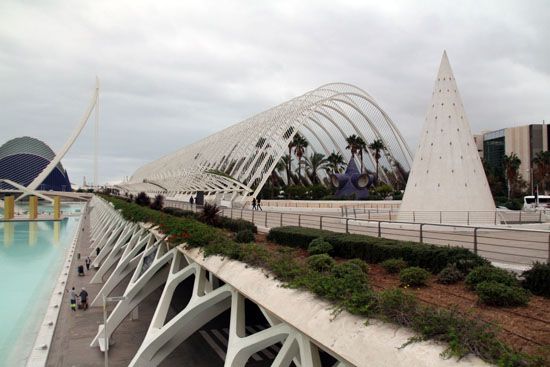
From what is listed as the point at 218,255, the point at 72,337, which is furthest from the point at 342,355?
the point at 72,337

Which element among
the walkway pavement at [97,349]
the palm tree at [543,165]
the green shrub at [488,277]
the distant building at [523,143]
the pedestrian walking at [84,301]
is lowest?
the walkway pavement at [97,349]

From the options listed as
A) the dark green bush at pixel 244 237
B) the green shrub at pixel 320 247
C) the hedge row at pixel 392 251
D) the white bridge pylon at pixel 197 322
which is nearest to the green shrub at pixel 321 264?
the white bridge pylon at pixel 197 322

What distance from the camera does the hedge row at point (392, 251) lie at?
8.30 m

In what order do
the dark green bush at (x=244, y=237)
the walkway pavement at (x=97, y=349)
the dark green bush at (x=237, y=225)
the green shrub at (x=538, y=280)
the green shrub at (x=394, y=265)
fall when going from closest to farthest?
the green shrub at (x=538, y=280), the green shrub at (x=394, y=265), the dark green bush at (x=244, y=237), the walkway pavement at (x=97, y=349), the dark green bush at (x=237, y=225)

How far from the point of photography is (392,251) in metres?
9.51

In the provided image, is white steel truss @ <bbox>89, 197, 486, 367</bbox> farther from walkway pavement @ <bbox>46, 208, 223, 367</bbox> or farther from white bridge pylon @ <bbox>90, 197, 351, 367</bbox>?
walkway pavement @ <bbox>46, 208, 223, 367</bbox>

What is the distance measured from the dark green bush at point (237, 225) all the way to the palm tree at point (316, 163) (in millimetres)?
59568

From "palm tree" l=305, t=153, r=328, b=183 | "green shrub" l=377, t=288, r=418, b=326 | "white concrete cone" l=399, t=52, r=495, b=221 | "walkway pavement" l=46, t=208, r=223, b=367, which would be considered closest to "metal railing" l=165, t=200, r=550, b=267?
"white concrete cone" l=399, t=52, r=495, b=221

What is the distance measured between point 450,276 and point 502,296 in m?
1.51

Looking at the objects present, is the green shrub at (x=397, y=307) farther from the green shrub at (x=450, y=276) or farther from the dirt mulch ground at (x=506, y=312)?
the green shrub at (x=450, y=276)

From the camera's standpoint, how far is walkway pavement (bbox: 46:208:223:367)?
14820mm

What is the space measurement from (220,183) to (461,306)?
48.7 meters

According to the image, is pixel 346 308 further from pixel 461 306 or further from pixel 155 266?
pixel 155 266

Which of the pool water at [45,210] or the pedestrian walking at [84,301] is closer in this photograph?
the pedestrian walking at [84,301]
